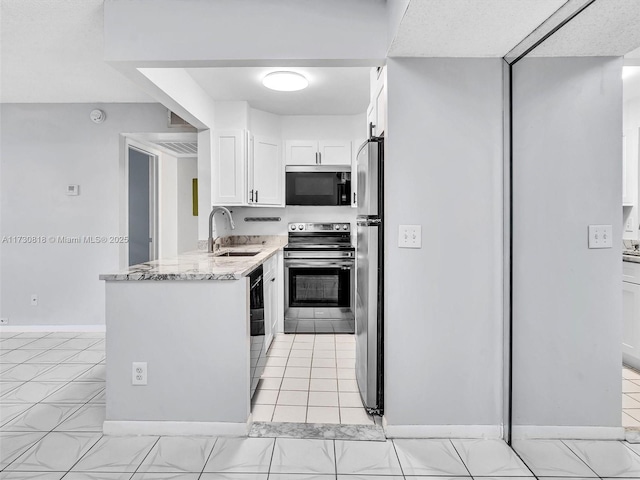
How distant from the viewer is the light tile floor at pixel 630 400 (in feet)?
4.12

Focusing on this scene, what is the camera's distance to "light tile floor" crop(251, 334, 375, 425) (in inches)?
89.7

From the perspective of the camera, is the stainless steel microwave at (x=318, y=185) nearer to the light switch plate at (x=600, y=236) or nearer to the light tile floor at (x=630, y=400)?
the light switch plate at (x=600, y=236)

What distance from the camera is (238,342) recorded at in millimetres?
2082

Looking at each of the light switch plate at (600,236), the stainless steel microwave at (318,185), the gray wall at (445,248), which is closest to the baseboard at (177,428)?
the gray wall at (445,248)

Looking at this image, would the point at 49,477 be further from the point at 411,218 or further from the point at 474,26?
the point at 474,26

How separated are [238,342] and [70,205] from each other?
3.01 metres

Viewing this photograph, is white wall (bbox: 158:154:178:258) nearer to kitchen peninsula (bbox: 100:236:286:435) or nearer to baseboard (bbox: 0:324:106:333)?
baseboard (bbox: 0:324:106:333)

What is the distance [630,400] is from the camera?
4.21 ft

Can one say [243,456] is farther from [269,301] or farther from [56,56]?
[56,56]

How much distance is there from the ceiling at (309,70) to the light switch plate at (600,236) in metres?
0.57

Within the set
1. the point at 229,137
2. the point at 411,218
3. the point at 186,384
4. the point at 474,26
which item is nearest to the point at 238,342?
the point at 186,384

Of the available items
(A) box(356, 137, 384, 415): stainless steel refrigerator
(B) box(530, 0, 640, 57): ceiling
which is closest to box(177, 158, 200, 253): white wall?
(A) box(356, 137, 384, 415): stainless steel refrigerator

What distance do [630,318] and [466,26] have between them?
1337 millimetres

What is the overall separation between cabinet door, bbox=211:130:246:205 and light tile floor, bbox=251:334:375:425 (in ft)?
4.97
